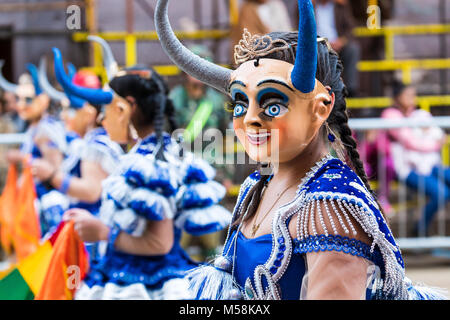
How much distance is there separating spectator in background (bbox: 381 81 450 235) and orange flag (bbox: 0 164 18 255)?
2873 mm

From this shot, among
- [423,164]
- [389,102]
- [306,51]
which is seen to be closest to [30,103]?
[423,164]

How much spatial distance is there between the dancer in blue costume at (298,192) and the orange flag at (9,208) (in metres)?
3.48

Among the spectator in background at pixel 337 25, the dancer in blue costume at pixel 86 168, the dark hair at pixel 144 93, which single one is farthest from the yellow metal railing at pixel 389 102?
the dark hair at pixel 144 93

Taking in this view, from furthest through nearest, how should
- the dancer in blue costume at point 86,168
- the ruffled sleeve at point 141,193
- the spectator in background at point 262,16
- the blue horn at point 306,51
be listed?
1. the spectator in background at point 262,16
2. the dancer in blue costume at point 86,168
3. the ruffled sleeve at point 141,193
4. the blue horn at point 306,51

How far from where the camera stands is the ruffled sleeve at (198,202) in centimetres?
283

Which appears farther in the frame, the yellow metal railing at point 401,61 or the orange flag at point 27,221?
the yellow metal railing at point 401,61

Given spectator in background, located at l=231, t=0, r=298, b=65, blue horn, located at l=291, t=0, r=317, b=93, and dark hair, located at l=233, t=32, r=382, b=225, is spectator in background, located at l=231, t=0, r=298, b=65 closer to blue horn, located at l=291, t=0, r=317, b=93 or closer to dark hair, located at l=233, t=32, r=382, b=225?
dark hair, located at l=233, t=32, r=382, b=225

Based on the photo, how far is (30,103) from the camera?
18.5 ft

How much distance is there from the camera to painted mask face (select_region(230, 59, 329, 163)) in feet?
5.16

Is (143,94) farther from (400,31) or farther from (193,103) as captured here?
(400,31)

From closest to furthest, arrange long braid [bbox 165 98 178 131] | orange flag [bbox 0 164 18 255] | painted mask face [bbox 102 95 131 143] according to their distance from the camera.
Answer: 1. painted mask face [bbox 102 95 131 143]
2. long braid [bbox 165 98 178 131]
3. orange flag [bbox 0 164 18 255]

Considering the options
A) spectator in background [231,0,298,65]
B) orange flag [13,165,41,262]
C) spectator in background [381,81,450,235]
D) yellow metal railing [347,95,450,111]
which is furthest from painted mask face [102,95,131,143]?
yellow metal railing [347,95,450,111]

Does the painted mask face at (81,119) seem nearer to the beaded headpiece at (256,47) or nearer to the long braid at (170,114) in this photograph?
the long braid at (170,114)

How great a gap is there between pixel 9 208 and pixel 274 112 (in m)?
3.86
